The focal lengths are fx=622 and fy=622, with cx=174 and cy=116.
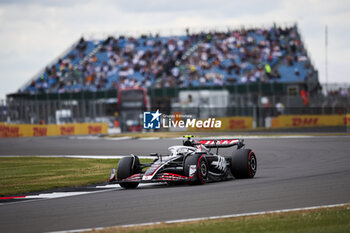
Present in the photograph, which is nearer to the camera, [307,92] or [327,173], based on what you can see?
[327,173]

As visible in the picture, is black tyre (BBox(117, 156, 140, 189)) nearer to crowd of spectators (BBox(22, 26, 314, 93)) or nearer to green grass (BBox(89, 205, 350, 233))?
green grass (BBox(89, 205, 350, 233))

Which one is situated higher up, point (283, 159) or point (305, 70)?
point (305, 70)

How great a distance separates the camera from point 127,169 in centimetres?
1278

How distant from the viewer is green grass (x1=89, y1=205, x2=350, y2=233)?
730 centimetres

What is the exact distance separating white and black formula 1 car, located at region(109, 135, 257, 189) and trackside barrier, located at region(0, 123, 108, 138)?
30575 mm

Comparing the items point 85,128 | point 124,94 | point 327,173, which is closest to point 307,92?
point 124,94

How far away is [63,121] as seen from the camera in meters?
47.3

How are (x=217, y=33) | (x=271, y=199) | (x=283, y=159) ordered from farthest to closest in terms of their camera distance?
(x=217, y=33)
(x=283, y=159)
(x=271, y=199)

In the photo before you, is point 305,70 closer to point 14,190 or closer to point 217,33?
point 217,33

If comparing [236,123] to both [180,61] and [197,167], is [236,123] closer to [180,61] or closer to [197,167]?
[180,61]

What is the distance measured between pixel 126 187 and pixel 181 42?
48731 mm

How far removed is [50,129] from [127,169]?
35.0 m

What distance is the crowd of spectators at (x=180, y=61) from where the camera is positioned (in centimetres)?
5403

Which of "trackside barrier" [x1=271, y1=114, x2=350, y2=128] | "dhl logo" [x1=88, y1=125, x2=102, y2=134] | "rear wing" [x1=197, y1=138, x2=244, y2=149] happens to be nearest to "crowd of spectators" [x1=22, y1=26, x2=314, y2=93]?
"dhl logo" [x1=88, y1=125, x2=102, y2=134]
